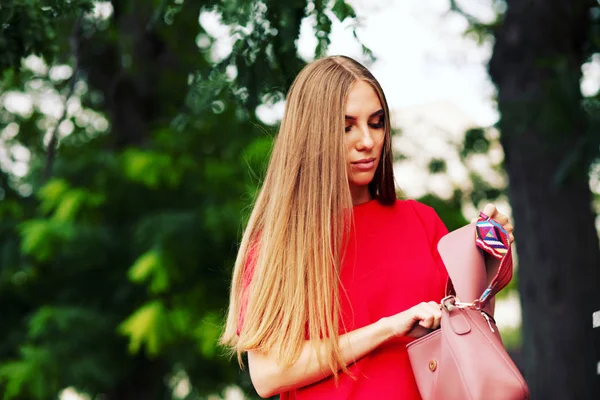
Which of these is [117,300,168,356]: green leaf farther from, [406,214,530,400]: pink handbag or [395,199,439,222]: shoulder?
[406,214,530,400]: pink handbag

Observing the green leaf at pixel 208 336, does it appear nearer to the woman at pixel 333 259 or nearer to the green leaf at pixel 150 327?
the green leaf at pixel 150 327

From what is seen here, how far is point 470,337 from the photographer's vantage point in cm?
203

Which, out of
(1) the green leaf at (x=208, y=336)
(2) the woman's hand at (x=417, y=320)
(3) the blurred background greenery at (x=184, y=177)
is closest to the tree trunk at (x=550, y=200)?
(3) the blurred background greenery at (x=184, y=177)

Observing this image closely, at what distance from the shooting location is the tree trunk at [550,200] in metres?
5.84

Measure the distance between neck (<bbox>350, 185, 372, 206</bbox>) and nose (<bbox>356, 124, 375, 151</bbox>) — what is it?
0.62ft

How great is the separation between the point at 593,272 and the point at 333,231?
4104 mm

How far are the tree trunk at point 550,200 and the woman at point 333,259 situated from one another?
3542mm

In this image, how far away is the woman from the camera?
7.34ft

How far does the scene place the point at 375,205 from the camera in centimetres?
252

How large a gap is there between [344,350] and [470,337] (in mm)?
346

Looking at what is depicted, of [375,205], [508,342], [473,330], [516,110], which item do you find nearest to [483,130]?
[516,110]

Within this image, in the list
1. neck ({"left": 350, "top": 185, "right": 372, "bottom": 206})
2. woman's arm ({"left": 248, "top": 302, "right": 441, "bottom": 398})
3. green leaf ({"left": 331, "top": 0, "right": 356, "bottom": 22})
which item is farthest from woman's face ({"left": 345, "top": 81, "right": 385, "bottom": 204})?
green leaf ({"left": 331, "top": 0, "right": 356, "bottom": 22})

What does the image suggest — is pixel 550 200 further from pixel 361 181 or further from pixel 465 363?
pixel 465 363

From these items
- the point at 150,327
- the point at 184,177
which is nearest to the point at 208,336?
the point at 150,327
